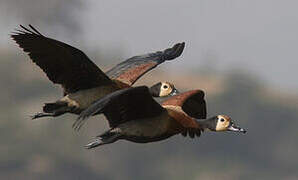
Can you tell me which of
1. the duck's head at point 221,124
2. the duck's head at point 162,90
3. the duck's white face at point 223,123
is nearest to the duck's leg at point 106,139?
the duck's head at point 221,124

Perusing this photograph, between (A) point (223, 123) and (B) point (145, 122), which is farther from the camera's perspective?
(A) point (223, 123)

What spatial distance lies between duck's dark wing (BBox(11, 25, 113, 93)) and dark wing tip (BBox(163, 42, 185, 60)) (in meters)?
4.86

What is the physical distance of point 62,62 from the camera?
86.6 feet

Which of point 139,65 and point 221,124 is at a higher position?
point 139,65

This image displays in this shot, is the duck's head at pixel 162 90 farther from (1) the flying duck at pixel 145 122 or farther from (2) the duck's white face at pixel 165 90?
(1) the flying duck at pixel 145 122

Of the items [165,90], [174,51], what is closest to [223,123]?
[165,90]

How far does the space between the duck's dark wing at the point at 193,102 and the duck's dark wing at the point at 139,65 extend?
5.40 ft

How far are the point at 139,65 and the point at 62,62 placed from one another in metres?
3.86

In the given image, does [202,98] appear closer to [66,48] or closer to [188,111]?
[188,111]

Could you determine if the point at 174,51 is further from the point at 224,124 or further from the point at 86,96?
the point at 224,124

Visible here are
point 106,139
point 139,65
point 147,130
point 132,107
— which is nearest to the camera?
point 147,130

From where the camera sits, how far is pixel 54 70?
2667 cm

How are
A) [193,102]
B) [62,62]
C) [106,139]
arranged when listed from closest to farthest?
1. [106,139]
2. [62,62]
3. [193,102]

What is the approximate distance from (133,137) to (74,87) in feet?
8.36
